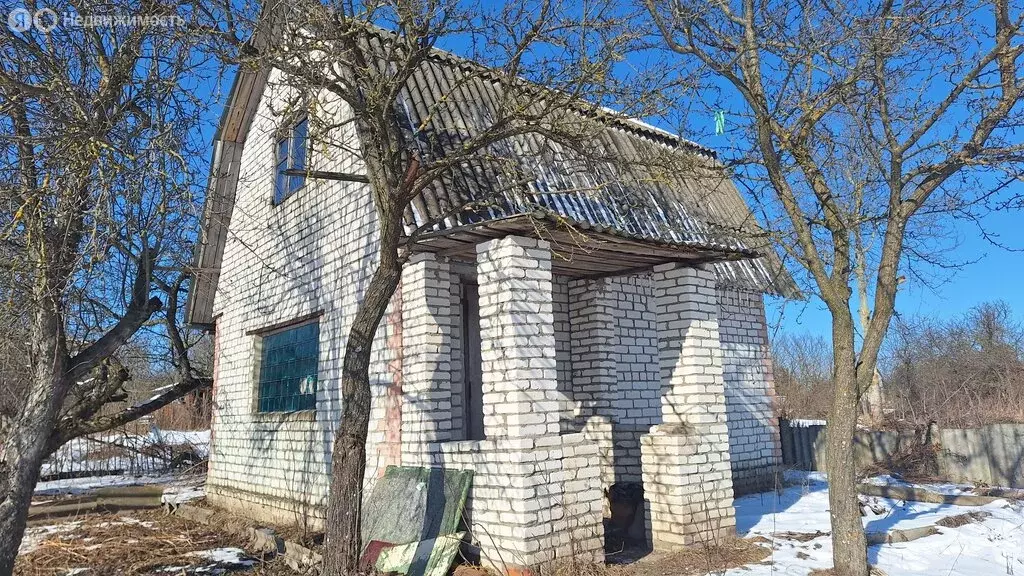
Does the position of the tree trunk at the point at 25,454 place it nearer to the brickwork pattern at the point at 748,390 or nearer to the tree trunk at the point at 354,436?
the tree trunk at the point at 354,436

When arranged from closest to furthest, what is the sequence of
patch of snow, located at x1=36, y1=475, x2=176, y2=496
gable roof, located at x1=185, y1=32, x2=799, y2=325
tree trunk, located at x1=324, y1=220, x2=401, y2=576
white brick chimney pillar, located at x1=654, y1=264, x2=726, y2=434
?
1. tree trunk, located at x1=324, y1=220, x2=401, y2=576
2. gable roof, located at x1=185, y1=32, x2=799, y2=325
3. white brick chimney pillar, located at x1=654, y1=264, x2=726, y2=434
4. patch of snow, located at x1=36, y1=475, x2=176, y2=496

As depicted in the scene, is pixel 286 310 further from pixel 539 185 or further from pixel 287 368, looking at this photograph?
pixel 539 185

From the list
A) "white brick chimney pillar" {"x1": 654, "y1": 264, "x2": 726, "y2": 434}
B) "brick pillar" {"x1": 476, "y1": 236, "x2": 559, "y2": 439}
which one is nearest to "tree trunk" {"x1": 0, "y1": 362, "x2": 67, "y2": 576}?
"brick pillar" {"x1": 476, "y1": 236, "x2": 559, "y2": 439}

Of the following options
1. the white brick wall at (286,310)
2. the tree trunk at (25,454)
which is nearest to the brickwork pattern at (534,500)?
the white brick wall at (286,310)

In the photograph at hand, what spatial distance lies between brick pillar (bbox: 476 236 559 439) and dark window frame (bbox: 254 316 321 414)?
3.22 m

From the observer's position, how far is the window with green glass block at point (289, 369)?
27.6 feet

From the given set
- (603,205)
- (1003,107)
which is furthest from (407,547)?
(1003,107)

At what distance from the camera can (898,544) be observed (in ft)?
21.1

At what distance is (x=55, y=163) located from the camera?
5660 millimetres

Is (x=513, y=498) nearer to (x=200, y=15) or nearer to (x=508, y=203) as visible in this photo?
(x=508, y=203)

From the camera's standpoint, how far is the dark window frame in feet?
27.6

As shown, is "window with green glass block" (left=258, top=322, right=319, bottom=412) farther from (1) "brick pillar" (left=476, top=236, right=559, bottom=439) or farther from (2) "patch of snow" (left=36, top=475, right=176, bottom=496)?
(2) "patch of snow" (left=36, top=475, right=176, bottom=496)

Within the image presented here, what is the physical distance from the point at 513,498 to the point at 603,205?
11.9ft

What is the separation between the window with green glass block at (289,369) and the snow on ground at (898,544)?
5471 mm
